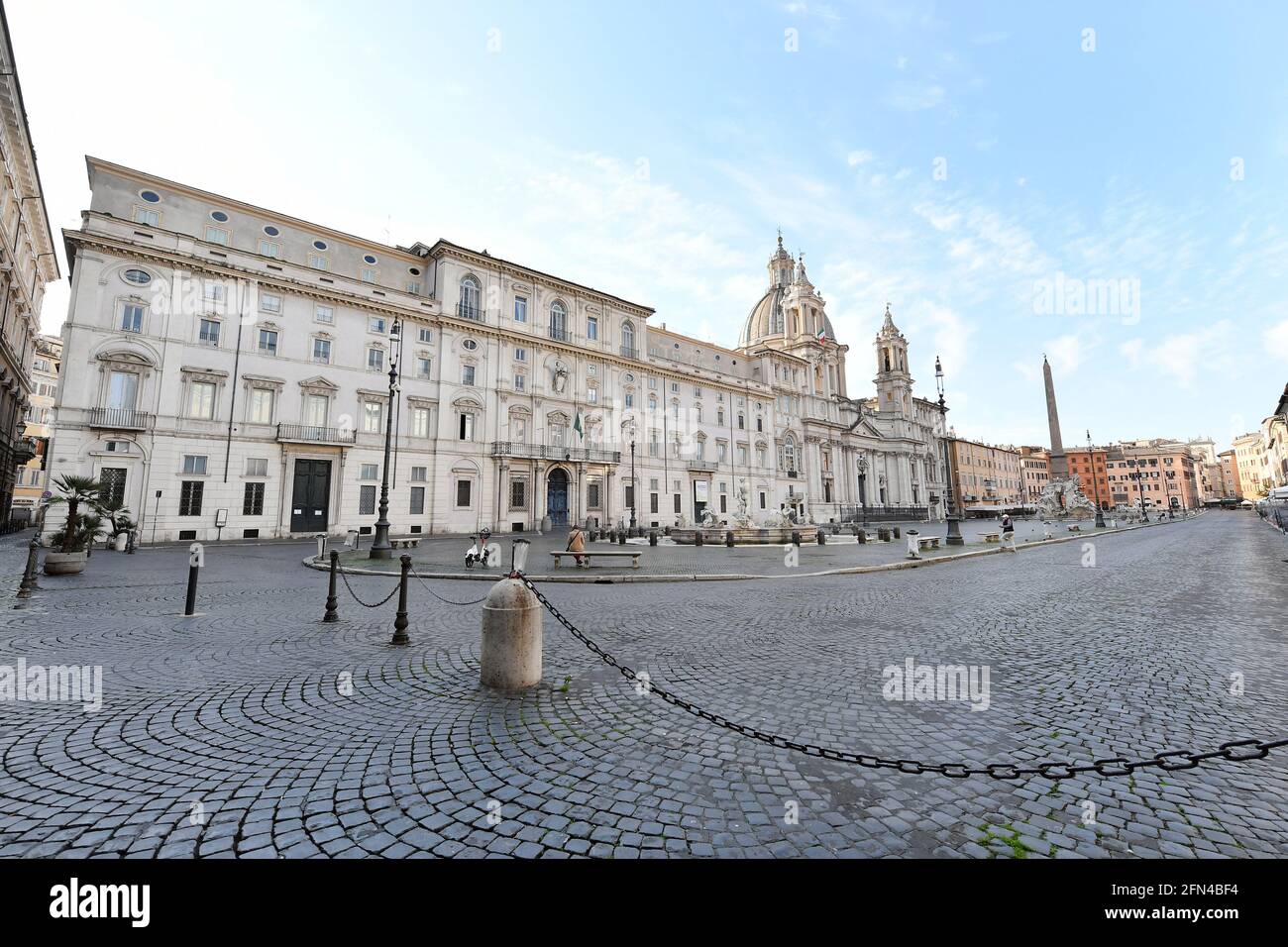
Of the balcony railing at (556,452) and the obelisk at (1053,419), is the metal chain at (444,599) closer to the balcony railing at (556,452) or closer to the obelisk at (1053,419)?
the balcony railing at (556,452)

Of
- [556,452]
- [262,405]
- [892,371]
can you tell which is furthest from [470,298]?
[892,371]

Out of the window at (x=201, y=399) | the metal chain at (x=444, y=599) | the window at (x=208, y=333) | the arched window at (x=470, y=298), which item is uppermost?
the arched window at (x=470, y=298)

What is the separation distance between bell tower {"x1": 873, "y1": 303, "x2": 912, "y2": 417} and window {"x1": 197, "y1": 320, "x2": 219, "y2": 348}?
258 feet

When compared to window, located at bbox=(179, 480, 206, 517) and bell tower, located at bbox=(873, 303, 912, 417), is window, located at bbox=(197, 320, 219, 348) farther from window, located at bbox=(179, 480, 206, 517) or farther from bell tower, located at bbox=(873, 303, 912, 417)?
bell tower, located at bbox=(873, 303, 912, 417)

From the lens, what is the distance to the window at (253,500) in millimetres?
26531

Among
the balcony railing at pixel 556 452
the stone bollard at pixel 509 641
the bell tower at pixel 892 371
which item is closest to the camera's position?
the stone bollard at pixel 509 641

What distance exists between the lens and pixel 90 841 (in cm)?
235

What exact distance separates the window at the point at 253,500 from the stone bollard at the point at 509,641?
2903cm

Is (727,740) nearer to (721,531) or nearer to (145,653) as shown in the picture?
(145,653)

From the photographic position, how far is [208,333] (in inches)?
1039

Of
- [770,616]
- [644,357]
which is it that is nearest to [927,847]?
[770,616]

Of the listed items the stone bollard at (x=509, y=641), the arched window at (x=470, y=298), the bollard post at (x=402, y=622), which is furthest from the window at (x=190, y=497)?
the stone bollard at (x=509, y=641)
